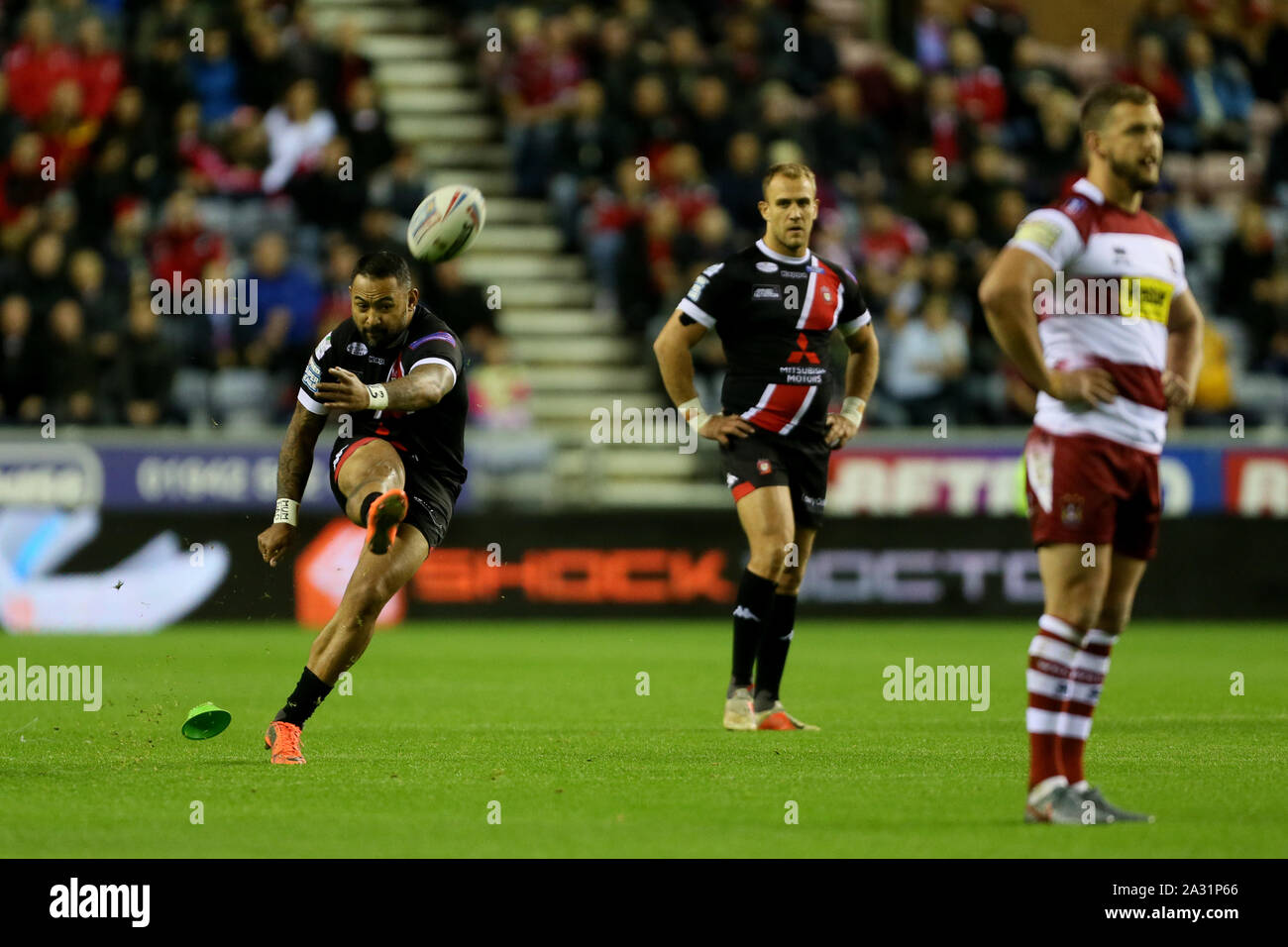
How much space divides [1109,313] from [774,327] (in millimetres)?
3512

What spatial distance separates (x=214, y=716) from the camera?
9.10 metres

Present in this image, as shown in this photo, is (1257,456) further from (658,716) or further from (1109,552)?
(1109,552)

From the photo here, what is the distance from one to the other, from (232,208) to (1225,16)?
41.1ft

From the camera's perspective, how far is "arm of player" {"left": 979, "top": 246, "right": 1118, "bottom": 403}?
22.0 feet

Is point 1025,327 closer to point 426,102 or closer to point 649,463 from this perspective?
point 649,463

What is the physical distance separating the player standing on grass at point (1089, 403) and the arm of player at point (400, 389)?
2.55 meters

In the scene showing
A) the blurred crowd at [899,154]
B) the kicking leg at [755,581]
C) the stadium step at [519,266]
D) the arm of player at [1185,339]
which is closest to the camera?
the arm of player at [1185,339]

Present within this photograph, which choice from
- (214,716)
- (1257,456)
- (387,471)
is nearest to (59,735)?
(214,716)

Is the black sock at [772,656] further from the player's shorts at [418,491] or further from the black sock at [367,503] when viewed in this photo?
the black sock at [367,503]

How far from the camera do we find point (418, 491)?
29.1ft

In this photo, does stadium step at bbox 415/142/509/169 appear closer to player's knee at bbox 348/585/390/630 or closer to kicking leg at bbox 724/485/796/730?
kicking leg at bbox 724/485/796/730

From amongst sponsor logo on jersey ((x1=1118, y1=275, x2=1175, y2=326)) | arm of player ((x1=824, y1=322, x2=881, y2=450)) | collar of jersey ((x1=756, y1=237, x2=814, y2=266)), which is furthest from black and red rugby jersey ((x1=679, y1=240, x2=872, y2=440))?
sponsor logo on jersey ((x1=1118, y1=275, x2=1175, y2=326))

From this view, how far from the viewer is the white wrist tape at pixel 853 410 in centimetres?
1048

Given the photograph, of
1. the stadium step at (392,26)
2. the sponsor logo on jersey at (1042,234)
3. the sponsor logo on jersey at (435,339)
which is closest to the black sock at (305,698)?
the sponsor logo on jersey at (435,339)
